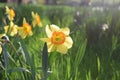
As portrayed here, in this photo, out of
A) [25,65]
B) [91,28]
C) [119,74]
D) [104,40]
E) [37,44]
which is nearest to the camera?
[25,65]

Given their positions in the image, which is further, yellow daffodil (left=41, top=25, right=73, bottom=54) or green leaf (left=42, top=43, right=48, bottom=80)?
yellow daffodil (left=41, top=25, right=73, bottom=54)

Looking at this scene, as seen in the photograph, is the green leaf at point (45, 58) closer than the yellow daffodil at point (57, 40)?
Yes

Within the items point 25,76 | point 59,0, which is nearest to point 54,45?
point 25,76

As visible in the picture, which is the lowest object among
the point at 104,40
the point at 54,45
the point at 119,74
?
the point at 104,40

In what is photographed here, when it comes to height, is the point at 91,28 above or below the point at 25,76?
below

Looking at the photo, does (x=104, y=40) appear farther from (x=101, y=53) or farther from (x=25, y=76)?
(x=25, y=76)

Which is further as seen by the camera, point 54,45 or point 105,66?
point 105,66

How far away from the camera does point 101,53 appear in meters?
3.15

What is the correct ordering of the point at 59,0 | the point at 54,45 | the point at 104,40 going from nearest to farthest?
the point at 54,45
the point at 104,40
the point at 59,0

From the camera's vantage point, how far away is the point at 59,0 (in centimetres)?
3106


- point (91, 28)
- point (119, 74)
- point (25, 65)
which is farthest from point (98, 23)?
point (25, 65)

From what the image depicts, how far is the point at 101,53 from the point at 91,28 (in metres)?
0.79

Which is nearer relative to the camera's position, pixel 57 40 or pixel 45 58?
pixel 45 58

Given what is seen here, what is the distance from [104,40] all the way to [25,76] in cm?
235
